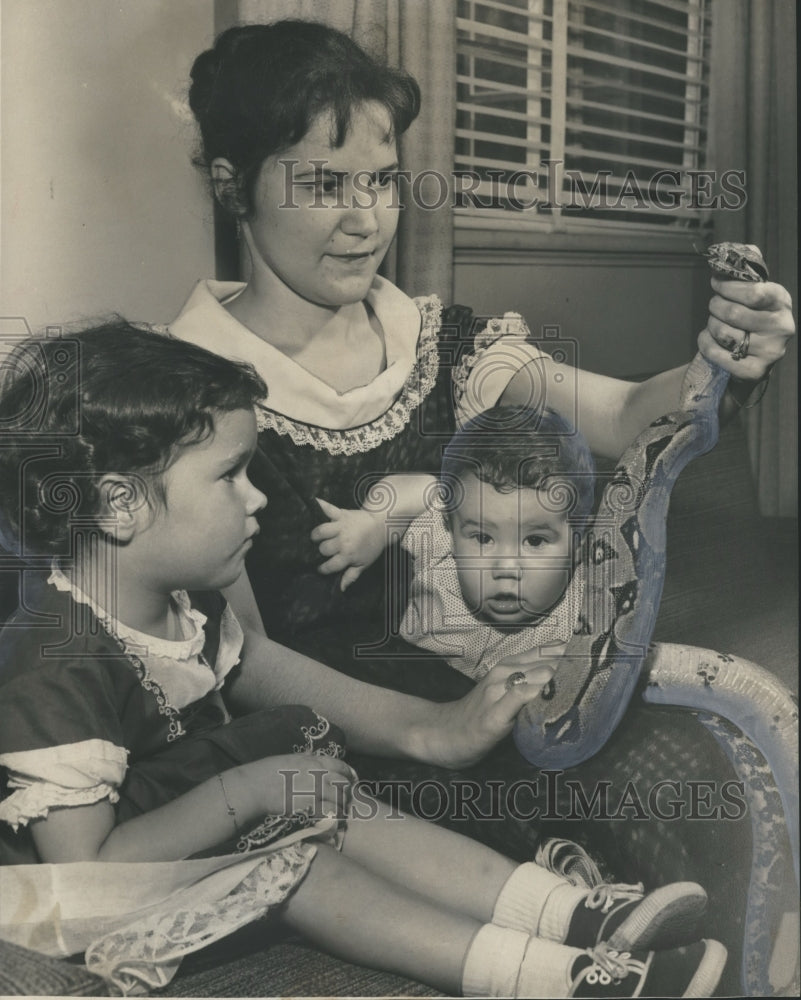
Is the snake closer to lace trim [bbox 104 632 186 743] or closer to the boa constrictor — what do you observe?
the boa constrictor

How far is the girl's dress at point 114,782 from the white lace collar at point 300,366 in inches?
13.1

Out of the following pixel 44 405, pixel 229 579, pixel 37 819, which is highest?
pixel 44 405

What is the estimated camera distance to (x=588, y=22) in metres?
1.70

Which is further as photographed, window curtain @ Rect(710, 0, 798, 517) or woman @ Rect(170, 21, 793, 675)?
window curtain @ Rect(710, 0, 798, 517)

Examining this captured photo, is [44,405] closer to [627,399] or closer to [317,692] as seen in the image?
[317,692]

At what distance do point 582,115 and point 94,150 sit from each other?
0.73m

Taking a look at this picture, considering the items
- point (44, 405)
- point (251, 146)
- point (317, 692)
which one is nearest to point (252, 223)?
point (251, 146)

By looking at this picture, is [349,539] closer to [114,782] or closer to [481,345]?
[481,345]

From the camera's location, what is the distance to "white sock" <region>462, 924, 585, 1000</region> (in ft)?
5.01

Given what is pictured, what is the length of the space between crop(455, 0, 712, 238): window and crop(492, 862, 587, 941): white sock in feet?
3.18

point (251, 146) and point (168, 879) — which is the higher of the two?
point (251, 146)

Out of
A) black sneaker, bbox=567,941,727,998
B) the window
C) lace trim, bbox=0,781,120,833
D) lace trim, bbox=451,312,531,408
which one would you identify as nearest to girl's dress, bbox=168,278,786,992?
lace trim, bbox=451,312,531,408

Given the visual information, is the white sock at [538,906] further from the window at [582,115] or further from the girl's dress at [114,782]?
the window at [582,115]

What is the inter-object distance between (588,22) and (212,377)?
0.80 m
